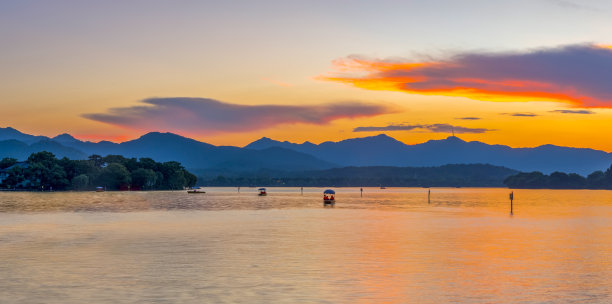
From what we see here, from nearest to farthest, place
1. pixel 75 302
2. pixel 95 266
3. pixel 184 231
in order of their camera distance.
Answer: pixel 75 302
pixel 95 266
pixel 184 231

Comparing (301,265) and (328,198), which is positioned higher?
(328,198)

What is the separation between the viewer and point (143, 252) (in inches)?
1645

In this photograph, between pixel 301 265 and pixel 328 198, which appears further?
pixel 328 198

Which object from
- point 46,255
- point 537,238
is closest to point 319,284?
point 46,255

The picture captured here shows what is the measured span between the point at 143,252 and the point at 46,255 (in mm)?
5917

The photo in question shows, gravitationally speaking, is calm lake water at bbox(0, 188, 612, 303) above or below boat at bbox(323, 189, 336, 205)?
below

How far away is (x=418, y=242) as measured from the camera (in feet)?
162

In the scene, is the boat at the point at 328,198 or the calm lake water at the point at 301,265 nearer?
the calm lake water at the point at 301,265

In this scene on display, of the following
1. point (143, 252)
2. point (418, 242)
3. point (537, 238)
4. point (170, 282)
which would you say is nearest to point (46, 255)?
point (143, 252)

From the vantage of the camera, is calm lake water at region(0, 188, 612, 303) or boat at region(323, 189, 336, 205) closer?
calm lake water at region(0, 188, 612, 303)

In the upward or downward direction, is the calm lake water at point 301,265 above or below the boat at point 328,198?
below

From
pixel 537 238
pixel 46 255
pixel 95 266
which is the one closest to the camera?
pixel 95 266

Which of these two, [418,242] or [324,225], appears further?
[324,225]

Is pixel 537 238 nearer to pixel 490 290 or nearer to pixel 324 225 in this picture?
pixel 324 225
